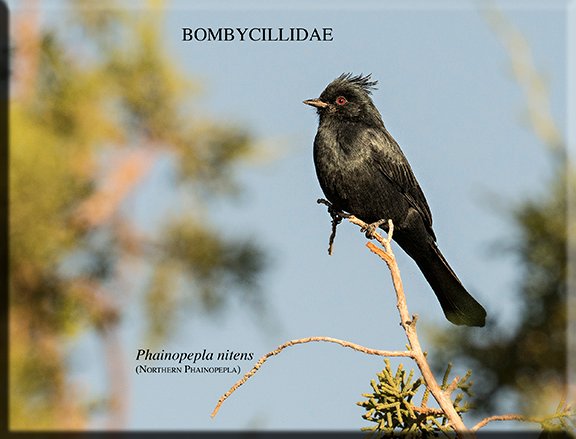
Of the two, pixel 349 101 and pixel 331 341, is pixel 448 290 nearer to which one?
pixel 349 101

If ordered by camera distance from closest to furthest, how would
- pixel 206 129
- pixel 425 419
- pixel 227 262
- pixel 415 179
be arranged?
1. pixel 425 419
2. pixel 415 179
3. pixel 227 262
4. pixel 206 129

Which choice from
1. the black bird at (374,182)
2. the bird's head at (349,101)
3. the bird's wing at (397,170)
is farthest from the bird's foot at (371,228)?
the bird's head at (349,101)

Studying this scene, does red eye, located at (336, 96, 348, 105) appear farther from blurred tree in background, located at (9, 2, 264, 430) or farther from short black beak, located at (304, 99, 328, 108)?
blurred tree in background, located at (9, 2, 264, 430)

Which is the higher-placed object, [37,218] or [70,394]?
[37,218]

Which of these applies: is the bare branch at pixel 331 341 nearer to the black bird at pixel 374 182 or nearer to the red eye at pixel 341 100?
the black bird at pixel 374 182

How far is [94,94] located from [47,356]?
8.77 ft

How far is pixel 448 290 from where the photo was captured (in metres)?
3.35

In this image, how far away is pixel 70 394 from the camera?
7.23m

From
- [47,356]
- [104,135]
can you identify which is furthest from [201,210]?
[47,356]

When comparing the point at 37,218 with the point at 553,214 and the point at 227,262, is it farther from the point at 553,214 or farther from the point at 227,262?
the point at 553,214

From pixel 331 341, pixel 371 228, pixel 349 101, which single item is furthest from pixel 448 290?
pixel 331 341

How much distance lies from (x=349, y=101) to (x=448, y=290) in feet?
3.39

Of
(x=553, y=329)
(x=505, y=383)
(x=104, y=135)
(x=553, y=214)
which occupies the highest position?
(x=104, y=135)

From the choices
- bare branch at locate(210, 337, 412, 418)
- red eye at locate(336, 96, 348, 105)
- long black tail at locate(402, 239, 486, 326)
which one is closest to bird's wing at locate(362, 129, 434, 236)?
long black tail at locate(402, 239, 486, 326)
